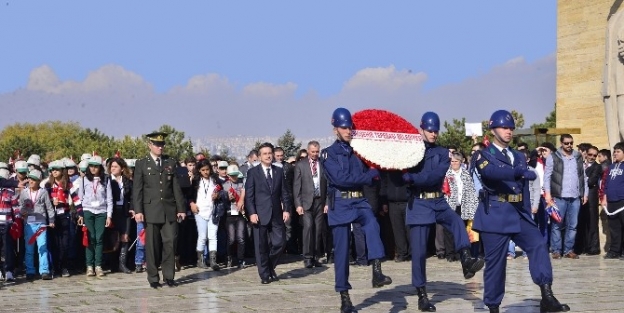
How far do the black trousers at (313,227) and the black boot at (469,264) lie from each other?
475cm

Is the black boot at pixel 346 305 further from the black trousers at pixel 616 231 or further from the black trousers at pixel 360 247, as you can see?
the black trousers at pixel 616 231

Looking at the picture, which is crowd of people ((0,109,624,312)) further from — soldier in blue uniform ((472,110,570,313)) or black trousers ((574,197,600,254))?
soldier in blue uniform ((472,110,570,313))

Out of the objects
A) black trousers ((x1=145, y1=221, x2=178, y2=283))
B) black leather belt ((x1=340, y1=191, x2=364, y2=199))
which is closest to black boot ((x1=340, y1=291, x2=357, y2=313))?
black leather belt ((x1=340, y1=191, x2=364, y2=199))

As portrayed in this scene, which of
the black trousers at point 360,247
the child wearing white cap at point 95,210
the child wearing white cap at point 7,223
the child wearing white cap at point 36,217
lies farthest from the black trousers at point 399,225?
the child wearing white cap at point 7,223

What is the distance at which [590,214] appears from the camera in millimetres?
18438

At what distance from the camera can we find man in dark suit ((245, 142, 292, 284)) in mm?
14844

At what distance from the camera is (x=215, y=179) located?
17.1m

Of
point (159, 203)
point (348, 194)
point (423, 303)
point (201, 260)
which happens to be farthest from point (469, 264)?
→ point (201, 260)

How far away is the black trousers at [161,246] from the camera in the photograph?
46.2 feet

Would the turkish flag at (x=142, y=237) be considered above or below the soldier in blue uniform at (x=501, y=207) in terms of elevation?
below

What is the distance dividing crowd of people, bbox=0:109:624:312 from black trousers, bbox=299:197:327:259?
2cm

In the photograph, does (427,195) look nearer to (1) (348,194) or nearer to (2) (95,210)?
(1) (348,194)

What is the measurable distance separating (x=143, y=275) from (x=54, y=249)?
139cm

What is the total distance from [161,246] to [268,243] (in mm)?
1500
